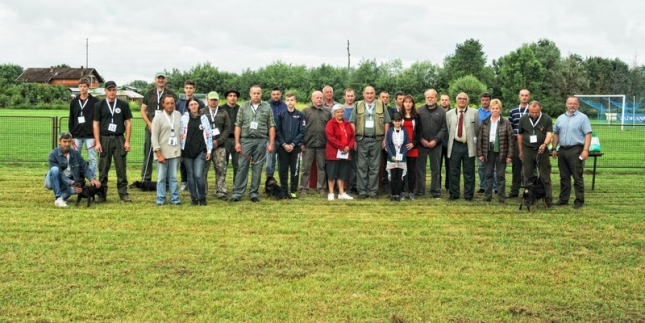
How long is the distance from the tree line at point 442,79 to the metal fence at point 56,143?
25529 mm

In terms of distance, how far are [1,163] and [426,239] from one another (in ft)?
39.0

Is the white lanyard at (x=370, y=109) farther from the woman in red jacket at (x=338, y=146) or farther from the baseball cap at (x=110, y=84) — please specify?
the baseball cap at (x=110, y=84)

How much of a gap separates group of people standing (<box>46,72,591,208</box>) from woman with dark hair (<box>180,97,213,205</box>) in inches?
0.6

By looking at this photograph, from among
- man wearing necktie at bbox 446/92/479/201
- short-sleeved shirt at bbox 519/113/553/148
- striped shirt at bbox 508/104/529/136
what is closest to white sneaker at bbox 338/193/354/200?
man wearing necktie at bbox 446/92/479/201

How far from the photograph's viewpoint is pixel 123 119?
10305 mm

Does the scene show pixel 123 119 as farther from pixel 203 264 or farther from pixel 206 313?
pixel 206 313

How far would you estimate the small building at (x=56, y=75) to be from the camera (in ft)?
317

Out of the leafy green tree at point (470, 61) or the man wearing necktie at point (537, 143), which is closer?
the man wearing necktie at point (537, 143)


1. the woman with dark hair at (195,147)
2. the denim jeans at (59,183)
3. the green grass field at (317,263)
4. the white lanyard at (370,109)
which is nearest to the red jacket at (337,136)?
the white lanyard at (370,109)

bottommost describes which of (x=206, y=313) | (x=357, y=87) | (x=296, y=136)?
(x=206, y=313)

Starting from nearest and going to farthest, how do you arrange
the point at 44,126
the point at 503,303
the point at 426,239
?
the point at 503,303
the point at 426,239
the point at 44,126

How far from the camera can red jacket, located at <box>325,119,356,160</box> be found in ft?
35.7

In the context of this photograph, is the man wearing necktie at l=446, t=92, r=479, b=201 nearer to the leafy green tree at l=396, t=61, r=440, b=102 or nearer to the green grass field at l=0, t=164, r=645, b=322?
the green grass field at l=0, t=164, r=645, b=322

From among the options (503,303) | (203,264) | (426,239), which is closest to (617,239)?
(426,239)
